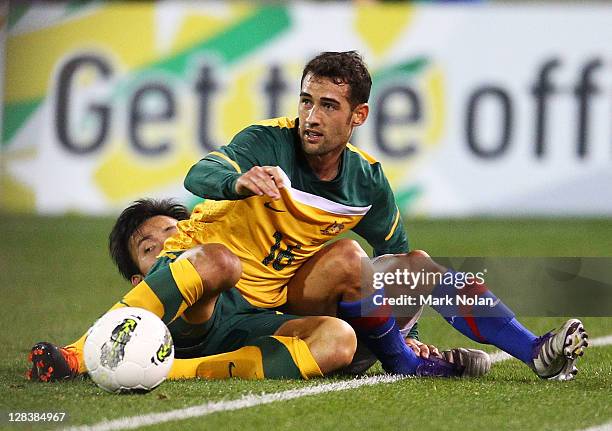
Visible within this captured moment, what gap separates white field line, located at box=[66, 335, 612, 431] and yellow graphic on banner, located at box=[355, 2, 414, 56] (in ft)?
27.5

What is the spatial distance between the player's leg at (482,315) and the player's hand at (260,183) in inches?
33.2

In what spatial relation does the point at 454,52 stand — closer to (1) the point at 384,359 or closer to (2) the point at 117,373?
(1) the point at 384,359

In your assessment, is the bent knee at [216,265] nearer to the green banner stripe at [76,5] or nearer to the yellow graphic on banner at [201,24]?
the yellow graphic on banner at [201,24]

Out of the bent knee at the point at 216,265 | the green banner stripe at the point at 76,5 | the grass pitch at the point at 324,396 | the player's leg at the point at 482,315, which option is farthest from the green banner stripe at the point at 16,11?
the bent knee at the point at 216,265

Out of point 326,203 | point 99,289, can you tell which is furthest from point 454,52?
point 326,203

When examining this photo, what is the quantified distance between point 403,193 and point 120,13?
3.56 meters

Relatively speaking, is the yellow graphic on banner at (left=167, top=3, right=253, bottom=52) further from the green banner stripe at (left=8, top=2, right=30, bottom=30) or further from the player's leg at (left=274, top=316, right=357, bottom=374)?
the player's leg at (left=274, top=316, right=357, bottom=374)

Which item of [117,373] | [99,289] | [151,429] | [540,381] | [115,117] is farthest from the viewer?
[115,117]

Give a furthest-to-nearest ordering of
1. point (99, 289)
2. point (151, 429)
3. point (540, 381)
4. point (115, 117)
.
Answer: point (115, 117) < point (99, 289) < point (540, 381) < point (151, 429)

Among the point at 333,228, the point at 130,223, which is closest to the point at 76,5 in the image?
the point at 130,223

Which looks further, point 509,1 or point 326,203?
point 509,1

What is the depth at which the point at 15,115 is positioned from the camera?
1307 cm

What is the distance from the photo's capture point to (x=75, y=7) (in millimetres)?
13242

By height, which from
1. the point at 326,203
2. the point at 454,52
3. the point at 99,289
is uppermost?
the point at 454,52
